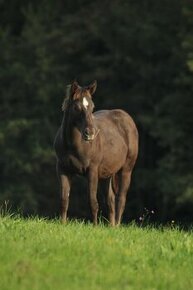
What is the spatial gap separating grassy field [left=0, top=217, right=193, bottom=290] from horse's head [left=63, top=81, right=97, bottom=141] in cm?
191

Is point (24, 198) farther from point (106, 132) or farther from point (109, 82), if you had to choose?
point (106, 132)

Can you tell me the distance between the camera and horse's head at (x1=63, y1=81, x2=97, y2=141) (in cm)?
1245

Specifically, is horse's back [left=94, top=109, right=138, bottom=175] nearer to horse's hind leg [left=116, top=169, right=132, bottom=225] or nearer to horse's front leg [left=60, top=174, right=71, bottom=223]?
horse's hind leg [left=116, top=169, right=132, bottom=225]

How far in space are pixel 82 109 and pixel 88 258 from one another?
416 centimetres

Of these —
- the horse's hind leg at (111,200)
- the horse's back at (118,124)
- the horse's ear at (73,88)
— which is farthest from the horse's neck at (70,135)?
the horse's hind leg at (111,200)

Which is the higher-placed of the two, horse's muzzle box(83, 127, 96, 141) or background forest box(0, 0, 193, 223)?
horse's muzzle box(83, 127, 96, 141)

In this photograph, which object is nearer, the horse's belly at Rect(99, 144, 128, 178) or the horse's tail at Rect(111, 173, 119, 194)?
the horse's belly at Rect(99, 144, 128, 178)

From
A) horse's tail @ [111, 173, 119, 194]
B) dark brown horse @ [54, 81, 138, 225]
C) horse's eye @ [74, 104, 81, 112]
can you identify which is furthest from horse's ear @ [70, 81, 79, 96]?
horse's tail @ [111, 173, 119, 194]

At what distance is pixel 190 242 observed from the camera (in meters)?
10.0

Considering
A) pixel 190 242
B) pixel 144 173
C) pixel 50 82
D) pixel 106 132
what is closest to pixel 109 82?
pixel 50 82

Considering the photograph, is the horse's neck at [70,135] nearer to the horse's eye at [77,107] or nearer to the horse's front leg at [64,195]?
the horse's eye at [77,107]

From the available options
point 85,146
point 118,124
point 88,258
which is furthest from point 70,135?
point 88,258

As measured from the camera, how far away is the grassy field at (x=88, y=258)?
25.8ft

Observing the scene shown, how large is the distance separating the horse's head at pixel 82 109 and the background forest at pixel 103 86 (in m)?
16.8
